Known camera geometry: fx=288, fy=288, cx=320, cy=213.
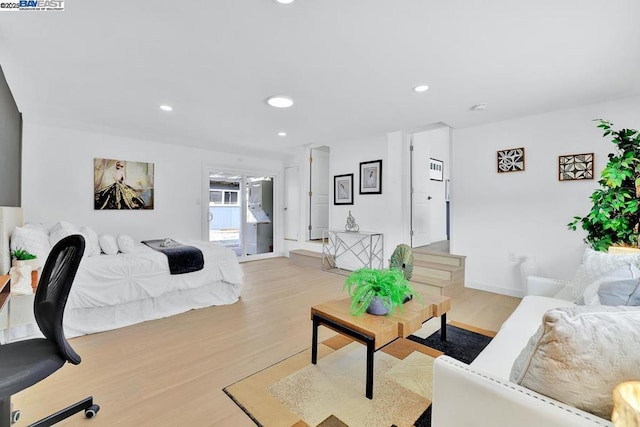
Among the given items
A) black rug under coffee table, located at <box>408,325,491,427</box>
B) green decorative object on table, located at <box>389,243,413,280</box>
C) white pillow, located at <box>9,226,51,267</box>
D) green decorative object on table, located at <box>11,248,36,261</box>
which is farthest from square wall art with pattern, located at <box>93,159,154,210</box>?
black rug under coffee table, located at <box>408,325,491,427</box>

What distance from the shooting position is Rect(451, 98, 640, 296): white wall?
333 centimetres

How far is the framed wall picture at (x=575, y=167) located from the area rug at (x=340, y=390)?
110 inches

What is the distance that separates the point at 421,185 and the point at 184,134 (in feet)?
13.5

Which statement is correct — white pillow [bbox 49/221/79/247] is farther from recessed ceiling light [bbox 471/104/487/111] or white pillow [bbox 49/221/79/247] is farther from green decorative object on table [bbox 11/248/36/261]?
recessed ceiling light [bbox 471/104/487/111]

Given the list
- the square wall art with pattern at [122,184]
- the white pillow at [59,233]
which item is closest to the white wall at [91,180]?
the square wall art with pattern at [122,184]

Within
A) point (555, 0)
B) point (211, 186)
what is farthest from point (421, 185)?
point (211, 186)

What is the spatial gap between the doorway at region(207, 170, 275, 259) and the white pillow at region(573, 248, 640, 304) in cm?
533

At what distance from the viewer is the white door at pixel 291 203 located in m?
6.52

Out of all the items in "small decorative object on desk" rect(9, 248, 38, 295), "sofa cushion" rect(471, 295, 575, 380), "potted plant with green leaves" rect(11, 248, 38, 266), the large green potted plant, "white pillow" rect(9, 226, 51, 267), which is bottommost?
"sofa cushion" rect(471, 295, 575, 380)

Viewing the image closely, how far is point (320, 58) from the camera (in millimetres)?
2275

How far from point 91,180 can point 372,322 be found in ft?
15.3

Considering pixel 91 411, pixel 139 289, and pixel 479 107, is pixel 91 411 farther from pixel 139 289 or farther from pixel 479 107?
pixel 479 107

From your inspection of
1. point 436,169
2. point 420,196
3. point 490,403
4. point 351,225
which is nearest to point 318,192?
point 351,225

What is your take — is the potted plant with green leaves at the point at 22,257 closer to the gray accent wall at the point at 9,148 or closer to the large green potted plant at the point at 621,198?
the gray accent wall at the point at 9,148
